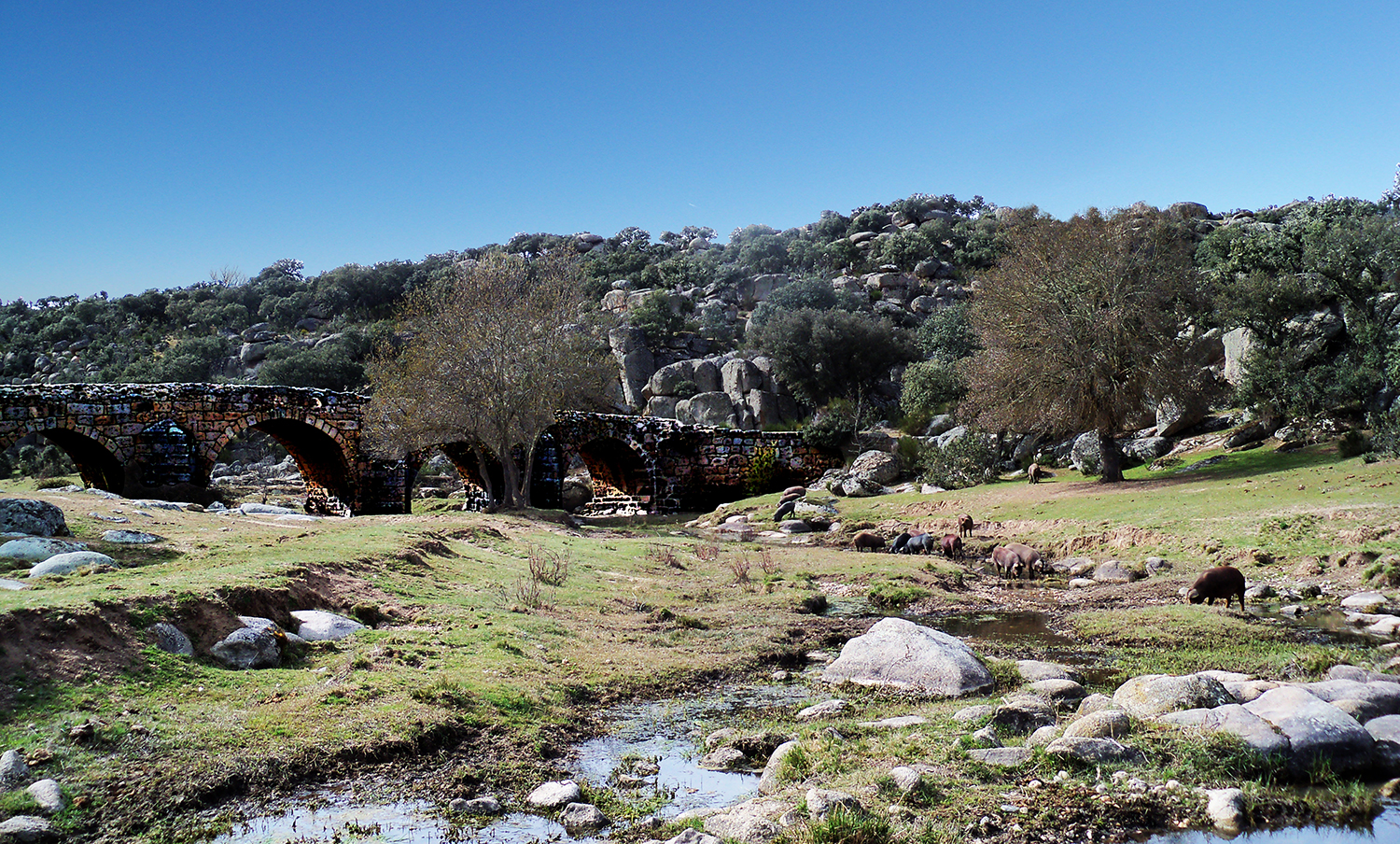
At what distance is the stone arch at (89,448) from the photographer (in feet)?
108

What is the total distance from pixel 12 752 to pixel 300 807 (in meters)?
1.78

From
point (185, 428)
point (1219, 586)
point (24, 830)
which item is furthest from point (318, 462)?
point (24, 830)

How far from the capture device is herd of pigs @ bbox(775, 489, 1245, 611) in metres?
14.4

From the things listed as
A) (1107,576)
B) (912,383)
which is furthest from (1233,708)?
(912,383)

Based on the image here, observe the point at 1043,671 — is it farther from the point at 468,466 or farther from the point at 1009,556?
the point at 468,466

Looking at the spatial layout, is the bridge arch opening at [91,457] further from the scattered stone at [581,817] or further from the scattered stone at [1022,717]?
the scattered stone at [1022,717]

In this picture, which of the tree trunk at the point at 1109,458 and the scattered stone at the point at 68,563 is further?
the tree trunk at the point at 1109,458

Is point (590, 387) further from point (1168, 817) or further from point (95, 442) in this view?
point (1168, 817)

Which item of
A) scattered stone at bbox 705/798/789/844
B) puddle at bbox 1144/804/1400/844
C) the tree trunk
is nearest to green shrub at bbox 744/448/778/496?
the tree trunk

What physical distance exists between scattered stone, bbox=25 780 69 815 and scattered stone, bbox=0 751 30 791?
102 mm

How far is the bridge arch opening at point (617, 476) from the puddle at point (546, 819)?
1457 inches

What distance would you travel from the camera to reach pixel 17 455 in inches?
2404

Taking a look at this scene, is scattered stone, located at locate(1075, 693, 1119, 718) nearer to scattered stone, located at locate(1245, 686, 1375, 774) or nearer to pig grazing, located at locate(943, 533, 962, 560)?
scattered stone, located at locate(1245, 686, 1375, 774)

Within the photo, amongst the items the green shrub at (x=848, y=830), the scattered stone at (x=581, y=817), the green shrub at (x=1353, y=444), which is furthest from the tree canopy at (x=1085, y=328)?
the scattered stone at (x=581, y=817)
